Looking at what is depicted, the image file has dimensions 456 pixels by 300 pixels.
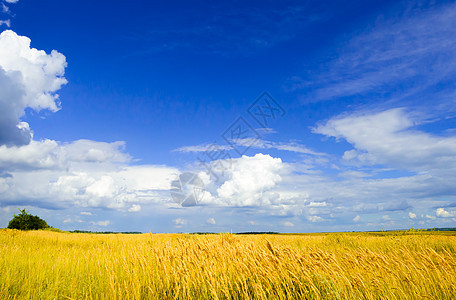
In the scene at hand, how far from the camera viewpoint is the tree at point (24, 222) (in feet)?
111

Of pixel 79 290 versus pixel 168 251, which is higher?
pixel 168 251

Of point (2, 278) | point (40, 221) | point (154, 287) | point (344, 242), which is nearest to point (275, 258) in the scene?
point (154, 287)

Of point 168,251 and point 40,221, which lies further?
point 40,221

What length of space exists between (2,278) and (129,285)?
9.11 feet

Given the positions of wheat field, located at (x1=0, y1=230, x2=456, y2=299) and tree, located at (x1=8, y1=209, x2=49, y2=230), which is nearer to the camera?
wheat field, located at (x1=0, y1=230, x2=456, y2=299)

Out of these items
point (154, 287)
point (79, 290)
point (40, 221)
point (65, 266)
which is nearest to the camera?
point (154, 287)

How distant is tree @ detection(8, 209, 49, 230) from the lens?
33781 mm

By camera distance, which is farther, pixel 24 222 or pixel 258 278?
pixel 24 222

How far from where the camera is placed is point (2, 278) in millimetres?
5316

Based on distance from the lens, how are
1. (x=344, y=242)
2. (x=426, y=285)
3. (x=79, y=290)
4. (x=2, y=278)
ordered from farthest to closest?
(x=344, y=242), (x=2, y=278), (x=79, y=290), (x=426, y=285)

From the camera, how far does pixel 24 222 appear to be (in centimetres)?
3419

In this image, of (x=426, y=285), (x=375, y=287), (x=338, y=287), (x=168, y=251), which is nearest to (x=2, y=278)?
(x=168, y=251)

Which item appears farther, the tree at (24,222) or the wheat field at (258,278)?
the tree at (24,222)

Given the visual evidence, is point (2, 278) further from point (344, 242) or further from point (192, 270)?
point (344, 242)
